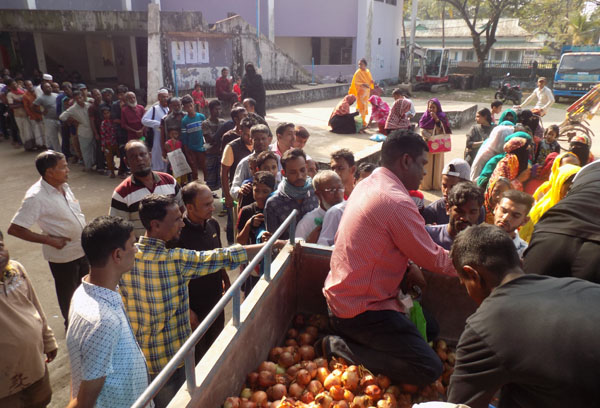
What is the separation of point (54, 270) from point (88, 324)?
87.8 inches

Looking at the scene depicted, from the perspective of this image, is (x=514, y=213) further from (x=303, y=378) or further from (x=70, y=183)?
(x=70, y=183)

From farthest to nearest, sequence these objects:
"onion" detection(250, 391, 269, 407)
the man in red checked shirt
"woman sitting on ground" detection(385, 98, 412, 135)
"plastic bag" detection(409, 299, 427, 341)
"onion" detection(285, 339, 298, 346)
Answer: "woman sitting on ground" detection(385, 98, 412, 135) < the man in red checked shirt < "onion" detection(285, 339, 298, 346) < "plastic bag" detection(409, 299, 427, 341) < "onion" detection(250, 391, 269, 407)

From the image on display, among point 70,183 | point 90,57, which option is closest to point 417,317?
point 70,183

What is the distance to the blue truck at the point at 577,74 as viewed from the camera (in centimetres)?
2025

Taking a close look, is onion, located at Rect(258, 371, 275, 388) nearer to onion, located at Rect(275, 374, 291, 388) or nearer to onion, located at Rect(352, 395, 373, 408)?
onion, located at Rect(275, 374, 291, 388)

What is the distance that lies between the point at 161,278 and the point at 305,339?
104cm

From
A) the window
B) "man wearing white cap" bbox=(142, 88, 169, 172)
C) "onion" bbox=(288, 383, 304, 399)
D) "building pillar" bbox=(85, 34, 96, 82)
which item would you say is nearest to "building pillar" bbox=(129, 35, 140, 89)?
"building pillar" bbox=(85, 34, 96, 82)

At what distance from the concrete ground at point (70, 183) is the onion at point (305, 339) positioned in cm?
187

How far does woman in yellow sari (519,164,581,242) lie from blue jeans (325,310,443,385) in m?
1.67

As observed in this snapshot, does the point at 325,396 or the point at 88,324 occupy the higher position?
the point at 88,324

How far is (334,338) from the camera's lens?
8.65 ft

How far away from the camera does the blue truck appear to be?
20.2 meters

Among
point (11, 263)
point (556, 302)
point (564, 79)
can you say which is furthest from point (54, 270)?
point (564, 79)

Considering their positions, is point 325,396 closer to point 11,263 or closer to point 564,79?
point 11,263
